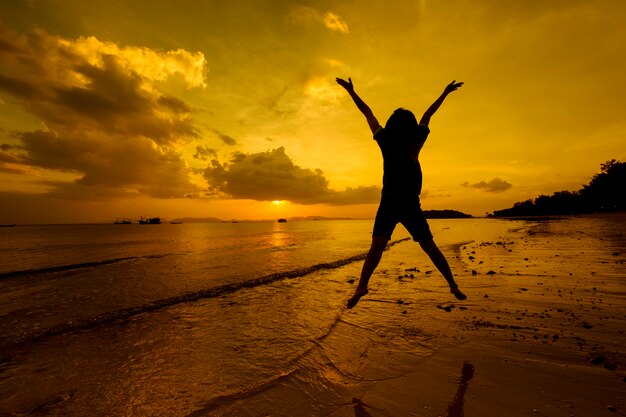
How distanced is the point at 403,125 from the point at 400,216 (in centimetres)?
137

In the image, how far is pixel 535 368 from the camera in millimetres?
3451

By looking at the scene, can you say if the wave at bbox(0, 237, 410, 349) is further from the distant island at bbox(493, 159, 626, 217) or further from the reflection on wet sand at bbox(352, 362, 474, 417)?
the distant island at bbox(493, 159, 626, 217)

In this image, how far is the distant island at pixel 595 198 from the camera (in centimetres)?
6331

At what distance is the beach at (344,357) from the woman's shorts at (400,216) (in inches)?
69.6

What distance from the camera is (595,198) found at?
74.1m

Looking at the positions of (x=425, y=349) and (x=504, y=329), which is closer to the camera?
(x=425, y=349)

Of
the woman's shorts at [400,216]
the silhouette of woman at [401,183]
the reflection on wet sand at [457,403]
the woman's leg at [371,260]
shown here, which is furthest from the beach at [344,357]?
the woman's shorts at [400,216]

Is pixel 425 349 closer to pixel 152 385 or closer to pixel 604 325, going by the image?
pixel 604 325

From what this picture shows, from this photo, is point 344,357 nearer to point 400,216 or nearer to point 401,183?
point 400,216

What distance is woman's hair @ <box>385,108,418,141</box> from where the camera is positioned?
4242 millimetres

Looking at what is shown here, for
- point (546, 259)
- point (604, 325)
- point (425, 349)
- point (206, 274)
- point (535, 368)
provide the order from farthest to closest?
point (206, 274)
point (546, 259)
point (604, 325)
point (425, 349)
point (535, 368)

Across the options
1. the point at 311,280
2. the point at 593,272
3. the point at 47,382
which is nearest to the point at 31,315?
the point at 47,382

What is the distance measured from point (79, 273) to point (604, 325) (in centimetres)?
2048

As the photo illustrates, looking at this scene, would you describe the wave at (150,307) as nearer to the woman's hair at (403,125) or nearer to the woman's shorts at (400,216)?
the woman's shorts at (400,216)
